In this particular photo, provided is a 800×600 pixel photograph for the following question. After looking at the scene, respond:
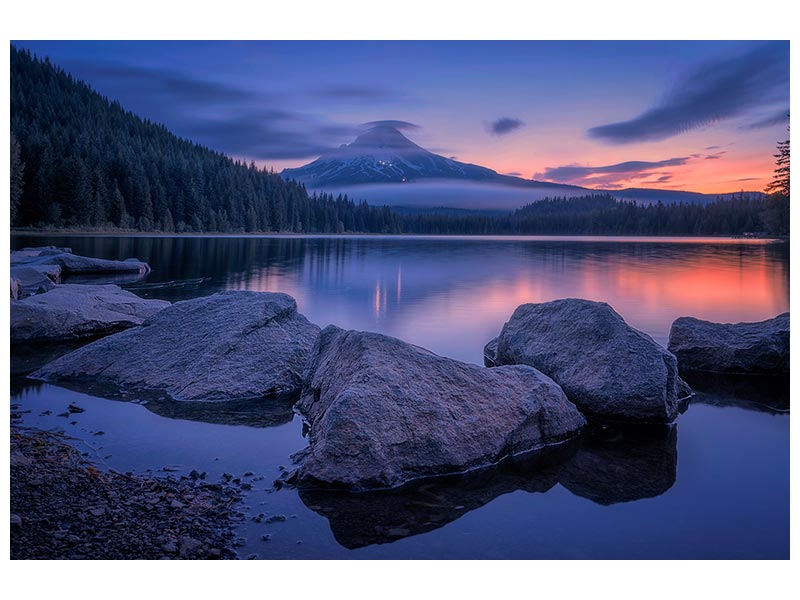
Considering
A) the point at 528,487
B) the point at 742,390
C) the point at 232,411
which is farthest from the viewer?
the point at 742,390

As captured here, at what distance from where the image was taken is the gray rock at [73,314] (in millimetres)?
10586

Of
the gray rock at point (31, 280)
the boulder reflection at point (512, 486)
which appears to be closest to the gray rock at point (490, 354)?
the boulder reflection at point (512, 486)

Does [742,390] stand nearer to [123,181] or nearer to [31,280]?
[31,280]

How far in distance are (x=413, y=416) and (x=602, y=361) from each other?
3.03 meters

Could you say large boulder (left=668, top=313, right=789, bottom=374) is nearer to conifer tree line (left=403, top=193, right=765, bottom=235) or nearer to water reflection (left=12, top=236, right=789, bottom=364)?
water reflection (left=12, top=236, right=789, bottom=364)

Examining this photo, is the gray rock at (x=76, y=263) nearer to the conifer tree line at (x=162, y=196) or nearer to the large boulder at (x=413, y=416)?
the conifer tree line at (x=162, y=196)

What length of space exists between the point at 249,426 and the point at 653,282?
64.0ft

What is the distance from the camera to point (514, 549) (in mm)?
4246

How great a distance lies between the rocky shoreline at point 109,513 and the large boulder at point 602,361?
13.9 ft

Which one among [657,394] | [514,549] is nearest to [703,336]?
[657,394]

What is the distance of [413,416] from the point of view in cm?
557

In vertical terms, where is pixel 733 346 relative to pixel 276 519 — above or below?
above

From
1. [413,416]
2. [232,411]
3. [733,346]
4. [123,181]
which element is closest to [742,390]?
[733,346]
